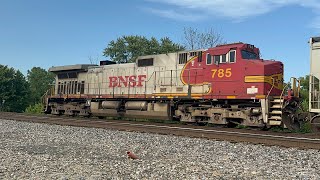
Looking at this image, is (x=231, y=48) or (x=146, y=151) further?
(x=231, y=48)

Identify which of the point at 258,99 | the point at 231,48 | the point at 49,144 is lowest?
the point at 49,144

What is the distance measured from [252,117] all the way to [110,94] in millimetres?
8908

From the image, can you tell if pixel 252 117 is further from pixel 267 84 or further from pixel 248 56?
pixel 248 56

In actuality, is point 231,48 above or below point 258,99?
above

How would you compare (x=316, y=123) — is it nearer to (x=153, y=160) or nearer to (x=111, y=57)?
(x=153, y=160)

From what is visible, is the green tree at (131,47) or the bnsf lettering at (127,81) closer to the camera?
the bnsf lettering at (127,81)

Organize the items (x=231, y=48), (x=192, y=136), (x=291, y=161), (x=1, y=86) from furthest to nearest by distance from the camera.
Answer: (x=1, y=86) → (x=231, y=48) → (x=192, y=136) → (x=291, y=161)

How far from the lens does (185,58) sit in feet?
51.3

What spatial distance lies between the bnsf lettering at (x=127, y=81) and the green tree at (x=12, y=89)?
1193 inches

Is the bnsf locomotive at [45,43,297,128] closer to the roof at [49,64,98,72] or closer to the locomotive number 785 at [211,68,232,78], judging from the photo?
the locomotive number 785 at [211,68,232,78]

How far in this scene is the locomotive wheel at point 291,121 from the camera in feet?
41.4

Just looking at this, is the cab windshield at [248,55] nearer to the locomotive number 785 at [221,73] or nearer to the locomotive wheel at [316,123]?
the locomotive number 785 at [221,73]

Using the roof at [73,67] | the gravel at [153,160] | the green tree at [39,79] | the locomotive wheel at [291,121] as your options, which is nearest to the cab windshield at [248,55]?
the locomotive wheel at [291,121]

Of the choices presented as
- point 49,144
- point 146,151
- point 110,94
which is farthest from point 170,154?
point 110,94
